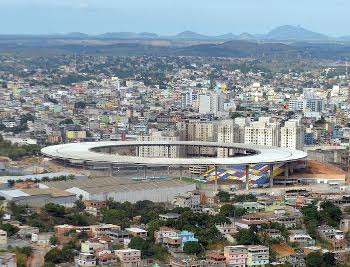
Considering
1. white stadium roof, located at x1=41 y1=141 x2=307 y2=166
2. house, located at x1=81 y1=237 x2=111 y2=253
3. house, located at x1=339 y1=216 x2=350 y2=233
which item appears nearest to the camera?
house, located at x1=81 y1=237 x2=111 y2=253

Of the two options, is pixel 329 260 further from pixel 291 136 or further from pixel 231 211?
pixel 291 136

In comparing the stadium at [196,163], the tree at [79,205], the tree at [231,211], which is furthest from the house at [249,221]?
the stadium at [196,163]

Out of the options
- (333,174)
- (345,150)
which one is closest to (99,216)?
(333,174)

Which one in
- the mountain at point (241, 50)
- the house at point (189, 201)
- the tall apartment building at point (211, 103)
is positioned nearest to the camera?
the house at point (189, 201)

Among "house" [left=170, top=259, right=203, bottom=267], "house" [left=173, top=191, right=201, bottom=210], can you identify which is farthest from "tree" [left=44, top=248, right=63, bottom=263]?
"house" [left=173, top=191, right=201, bottom=210]

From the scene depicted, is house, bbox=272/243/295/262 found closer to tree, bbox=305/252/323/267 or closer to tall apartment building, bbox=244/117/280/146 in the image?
tree, bbox=305/252/323/267

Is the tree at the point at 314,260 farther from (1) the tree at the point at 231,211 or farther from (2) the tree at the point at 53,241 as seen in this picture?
(2) the tree at the point at 53,241
